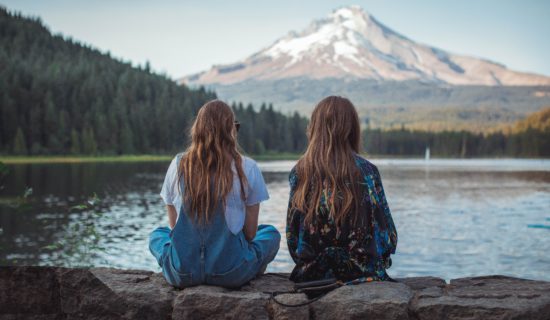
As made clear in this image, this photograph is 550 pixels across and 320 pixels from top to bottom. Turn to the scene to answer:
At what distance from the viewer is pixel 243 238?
4914mm

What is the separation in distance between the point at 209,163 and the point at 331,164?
86 centimetres

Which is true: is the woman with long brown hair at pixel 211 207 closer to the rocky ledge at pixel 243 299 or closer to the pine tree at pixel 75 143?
the rocky ledge at pixel 243 299

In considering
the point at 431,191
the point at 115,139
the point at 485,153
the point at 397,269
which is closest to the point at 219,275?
the point at 397,269

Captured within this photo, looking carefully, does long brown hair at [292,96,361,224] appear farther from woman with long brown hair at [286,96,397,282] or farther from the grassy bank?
the grassy bank

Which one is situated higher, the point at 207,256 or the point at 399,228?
the point at 207,256

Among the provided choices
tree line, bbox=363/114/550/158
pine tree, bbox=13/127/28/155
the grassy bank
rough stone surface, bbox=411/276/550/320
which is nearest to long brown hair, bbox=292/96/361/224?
rough stone surface, bbox=411/276/550/320

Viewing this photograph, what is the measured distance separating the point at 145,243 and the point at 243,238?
17399 millimetres

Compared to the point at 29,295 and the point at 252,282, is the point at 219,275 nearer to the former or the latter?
the point at 252,282

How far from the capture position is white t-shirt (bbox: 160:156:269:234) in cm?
483

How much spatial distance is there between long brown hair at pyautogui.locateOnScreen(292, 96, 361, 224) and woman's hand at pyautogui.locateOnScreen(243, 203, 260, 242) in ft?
0.96

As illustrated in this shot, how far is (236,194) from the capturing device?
15.9ft

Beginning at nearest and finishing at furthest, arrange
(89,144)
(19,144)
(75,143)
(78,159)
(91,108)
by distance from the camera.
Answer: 1. (19,144)
2. (78,159)
3. (75,143)
4. (89,144)
5. (91,108)

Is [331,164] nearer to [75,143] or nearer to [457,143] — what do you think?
[75,143]

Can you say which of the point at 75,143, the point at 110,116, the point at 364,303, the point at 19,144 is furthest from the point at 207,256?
the point at 110,116
